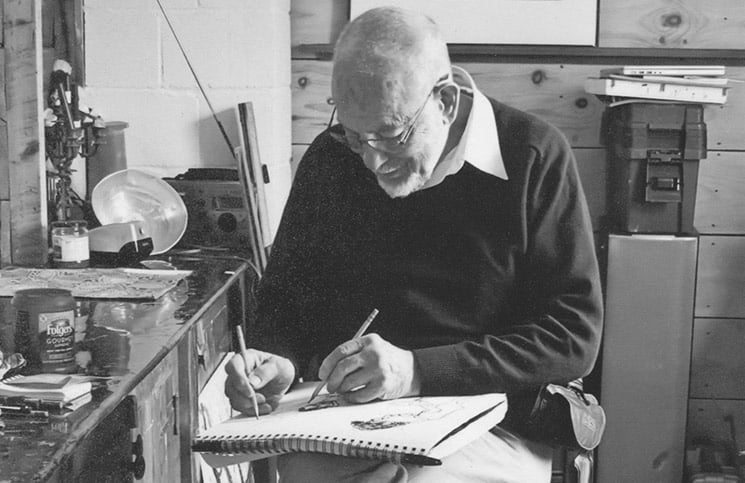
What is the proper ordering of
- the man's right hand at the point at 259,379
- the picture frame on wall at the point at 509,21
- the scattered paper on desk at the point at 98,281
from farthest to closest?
1. the picture frame on wall at the point at 509,21
2. the scattered paper on desk at the point at 98,281
3. the man's right hand at the point at 259,379

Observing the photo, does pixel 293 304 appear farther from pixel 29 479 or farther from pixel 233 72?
pixel 233 72

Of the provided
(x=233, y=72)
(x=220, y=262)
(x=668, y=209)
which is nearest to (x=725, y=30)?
(x=668, y=209)

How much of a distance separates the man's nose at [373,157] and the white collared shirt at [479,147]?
157 mm

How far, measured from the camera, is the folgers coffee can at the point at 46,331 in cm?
151

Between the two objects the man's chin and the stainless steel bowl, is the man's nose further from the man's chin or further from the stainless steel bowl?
the stainless steel bowl

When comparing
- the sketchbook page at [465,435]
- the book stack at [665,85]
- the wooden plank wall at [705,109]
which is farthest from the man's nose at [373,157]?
the wooden plank wall at [705,109]

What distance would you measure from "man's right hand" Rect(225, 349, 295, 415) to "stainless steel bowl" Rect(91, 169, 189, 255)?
0.94 metres

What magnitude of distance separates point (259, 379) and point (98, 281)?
671 millimetres

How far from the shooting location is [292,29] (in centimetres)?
315

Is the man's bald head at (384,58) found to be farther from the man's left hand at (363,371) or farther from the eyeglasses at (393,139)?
the man's left hand at (363,371)

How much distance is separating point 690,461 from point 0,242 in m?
2.06

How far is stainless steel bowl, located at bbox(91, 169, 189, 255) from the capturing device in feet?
8.50

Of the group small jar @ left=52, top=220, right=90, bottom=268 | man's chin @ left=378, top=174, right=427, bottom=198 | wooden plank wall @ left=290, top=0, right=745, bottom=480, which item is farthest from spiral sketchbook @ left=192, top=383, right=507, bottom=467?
wooden plank wall @ left=290, top=0, right=745, bottom=480

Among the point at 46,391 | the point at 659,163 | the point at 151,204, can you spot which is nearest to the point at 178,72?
the point at 151,204
